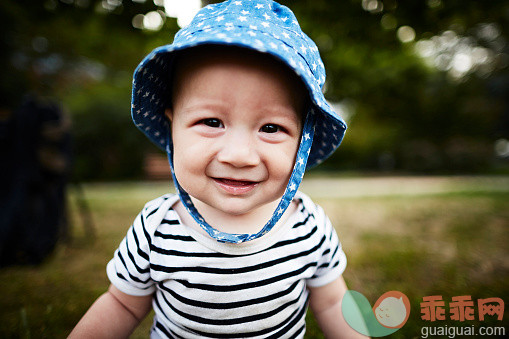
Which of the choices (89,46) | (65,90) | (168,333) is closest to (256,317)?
(168,333)

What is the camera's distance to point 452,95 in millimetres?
13828

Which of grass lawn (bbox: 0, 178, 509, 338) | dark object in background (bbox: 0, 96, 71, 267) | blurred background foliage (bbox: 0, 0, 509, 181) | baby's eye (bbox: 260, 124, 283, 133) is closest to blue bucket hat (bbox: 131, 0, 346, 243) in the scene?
baby's eye (bbox: 260, 124, 283, 133)

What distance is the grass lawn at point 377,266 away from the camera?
1827 millimetres

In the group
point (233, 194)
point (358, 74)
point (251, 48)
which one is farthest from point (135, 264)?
point (358, 74)

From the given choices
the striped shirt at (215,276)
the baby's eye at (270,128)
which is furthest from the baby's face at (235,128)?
the striped shirt at (215,276)

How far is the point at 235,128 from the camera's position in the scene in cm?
97

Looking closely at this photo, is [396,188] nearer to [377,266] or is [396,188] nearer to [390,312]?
[377,266]

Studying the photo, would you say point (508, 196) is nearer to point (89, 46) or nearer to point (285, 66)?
point (285, 66)

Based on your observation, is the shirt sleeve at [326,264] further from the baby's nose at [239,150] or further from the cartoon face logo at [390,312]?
the baby's nose at [239,150]

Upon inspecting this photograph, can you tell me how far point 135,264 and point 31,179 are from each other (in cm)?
224

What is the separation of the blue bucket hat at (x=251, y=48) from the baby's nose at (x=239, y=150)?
0.56ft

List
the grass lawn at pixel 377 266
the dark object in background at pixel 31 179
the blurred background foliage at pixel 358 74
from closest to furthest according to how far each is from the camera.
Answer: the grass lawn at pixel 377 266, the dark object in background at pixel 31 179, the blurred background foliage at pixel 358 74

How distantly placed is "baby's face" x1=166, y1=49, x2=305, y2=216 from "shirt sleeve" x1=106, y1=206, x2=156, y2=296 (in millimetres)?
287

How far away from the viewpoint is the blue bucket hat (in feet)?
3.05
